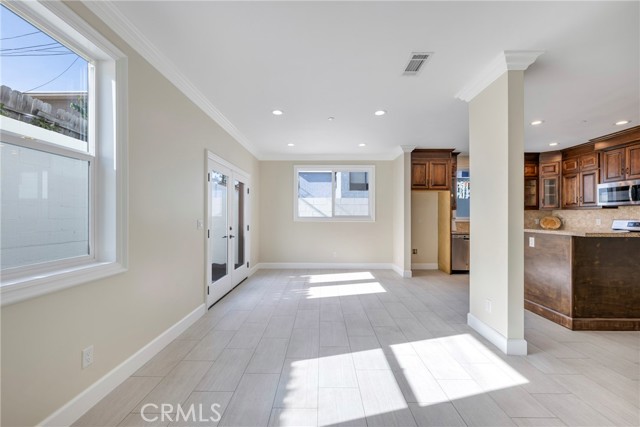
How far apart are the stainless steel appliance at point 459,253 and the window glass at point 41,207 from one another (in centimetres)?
607

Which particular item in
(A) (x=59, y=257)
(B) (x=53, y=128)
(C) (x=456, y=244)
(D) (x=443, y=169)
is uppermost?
(D) (x=443, y=169)

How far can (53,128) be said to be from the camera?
172 cm

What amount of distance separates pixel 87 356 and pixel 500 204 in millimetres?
3440

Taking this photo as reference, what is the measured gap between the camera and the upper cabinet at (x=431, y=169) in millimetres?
5758

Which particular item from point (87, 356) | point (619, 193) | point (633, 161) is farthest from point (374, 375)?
point (633, 161)

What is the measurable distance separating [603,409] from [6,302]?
348 cm

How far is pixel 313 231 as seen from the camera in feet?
21.4

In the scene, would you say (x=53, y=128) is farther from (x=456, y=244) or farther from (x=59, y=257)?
(x=456, y=244)

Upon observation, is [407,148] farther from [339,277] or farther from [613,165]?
[613,165]

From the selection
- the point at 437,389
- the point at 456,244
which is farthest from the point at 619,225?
the point at 437,389

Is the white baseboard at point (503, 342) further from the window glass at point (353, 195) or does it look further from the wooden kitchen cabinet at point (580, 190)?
Answer: the wooden kitchen cabinet at point (580, 190)

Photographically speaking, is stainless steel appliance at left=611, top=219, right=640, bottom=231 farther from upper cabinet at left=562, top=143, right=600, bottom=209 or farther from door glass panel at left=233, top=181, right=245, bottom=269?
door glass panel at left=233, top=181, right=245, bottom=269

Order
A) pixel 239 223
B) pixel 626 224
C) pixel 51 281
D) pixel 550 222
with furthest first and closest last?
pixel 550 222 → pixel 239 223 → pixel 626 224 → pixel 51 281

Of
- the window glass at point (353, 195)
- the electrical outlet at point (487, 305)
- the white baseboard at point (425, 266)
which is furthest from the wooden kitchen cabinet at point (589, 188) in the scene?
the electrical outlet at point (487, 305)
